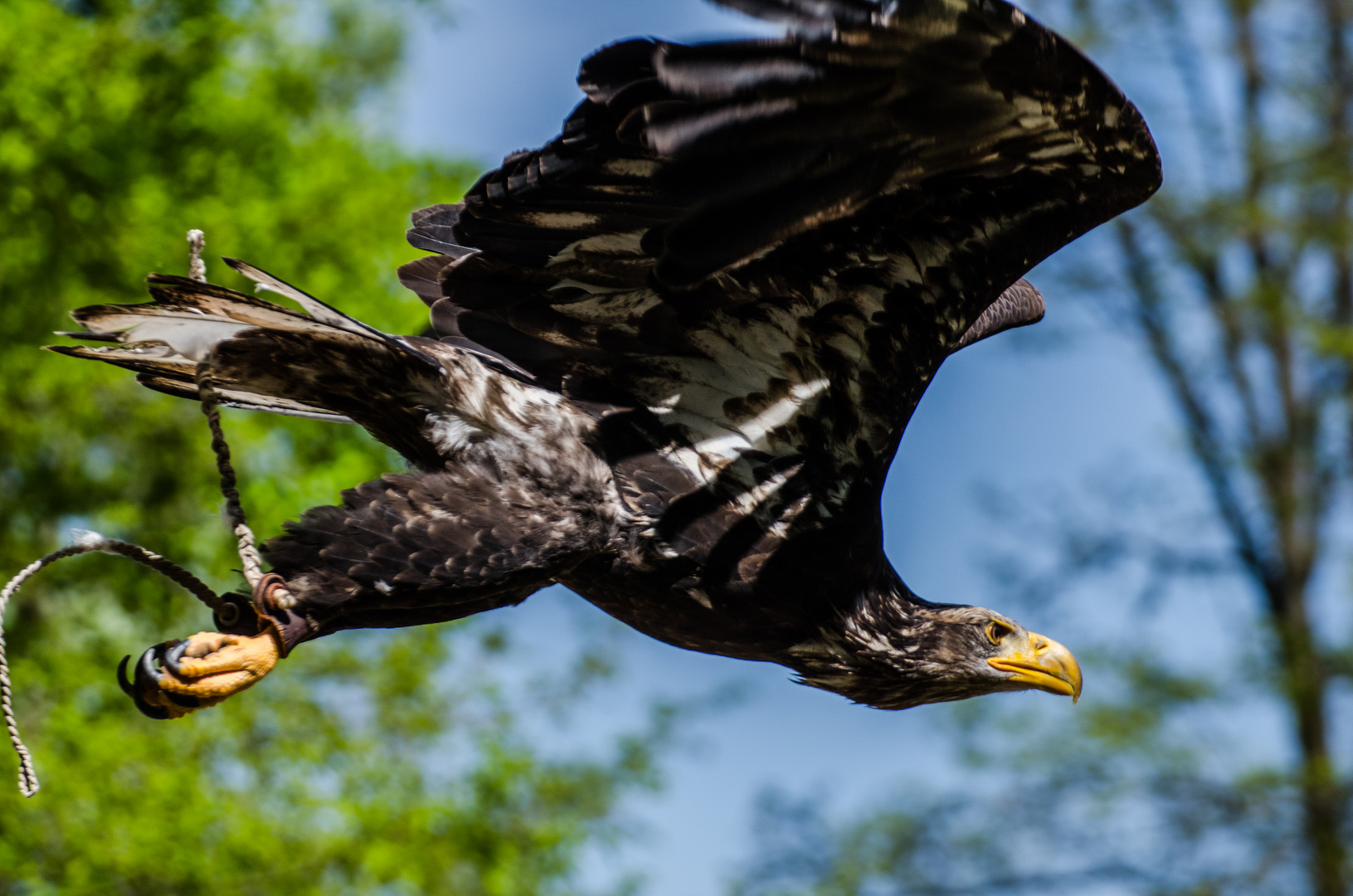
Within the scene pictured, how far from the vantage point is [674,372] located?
9.73ft

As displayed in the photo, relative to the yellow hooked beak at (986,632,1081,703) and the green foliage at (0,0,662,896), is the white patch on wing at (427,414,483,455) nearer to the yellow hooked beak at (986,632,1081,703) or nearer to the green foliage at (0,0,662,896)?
the yellow hooked beak at (986,632,1081,703)

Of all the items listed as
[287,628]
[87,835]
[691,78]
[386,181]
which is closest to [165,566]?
[287,628]

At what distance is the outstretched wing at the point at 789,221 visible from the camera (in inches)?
83.2

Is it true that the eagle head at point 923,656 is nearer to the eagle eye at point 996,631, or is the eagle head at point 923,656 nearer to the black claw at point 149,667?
the eagle eye at point 996,631

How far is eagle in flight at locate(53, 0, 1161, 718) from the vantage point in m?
2.39

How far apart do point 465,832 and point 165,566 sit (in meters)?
5.16

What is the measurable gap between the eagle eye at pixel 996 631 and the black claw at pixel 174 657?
1753 millimetres

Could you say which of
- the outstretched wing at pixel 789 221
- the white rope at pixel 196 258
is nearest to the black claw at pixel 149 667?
the white rope at pixel 196 258

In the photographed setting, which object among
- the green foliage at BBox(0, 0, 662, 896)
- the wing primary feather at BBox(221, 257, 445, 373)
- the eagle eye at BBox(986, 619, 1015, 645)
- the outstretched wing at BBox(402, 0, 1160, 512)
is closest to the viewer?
the outstretched wing at BBox(402, 0, 1160, 512)

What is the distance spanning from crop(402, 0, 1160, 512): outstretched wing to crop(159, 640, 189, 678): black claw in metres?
0.95

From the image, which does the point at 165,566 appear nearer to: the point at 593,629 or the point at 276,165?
the point at 276,165

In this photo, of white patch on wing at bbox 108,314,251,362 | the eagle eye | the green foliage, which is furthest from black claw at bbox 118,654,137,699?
the green foliage

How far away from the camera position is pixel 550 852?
7688 millimetres

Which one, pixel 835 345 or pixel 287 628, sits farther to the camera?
pixel 835 345
